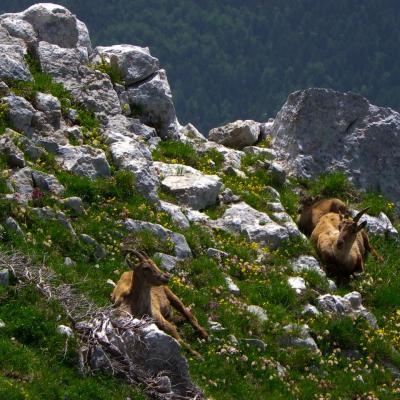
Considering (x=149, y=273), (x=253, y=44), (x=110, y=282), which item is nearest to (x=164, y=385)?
(x=149, y=273)

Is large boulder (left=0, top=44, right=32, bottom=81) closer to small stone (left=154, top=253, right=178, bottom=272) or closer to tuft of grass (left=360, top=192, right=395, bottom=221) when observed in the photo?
small stone (left=154, top=253, right=178, bottom=272)

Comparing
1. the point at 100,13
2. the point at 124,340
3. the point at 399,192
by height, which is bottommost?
the point at 100,13

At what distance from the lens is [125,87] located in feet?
84.2

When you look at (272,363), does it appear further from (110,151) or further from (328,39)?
(328,39)

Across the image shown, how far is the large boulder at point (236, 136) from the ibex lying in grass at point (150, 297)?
1018 cm

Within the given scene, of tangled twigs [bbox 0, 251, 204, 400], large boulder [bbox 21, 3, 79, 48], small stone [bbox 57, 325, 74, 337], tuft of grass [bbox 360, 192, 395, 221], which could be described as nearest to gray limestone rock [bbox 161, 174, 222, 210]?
tuft of grass [bbox 360, 192, 395, 221]

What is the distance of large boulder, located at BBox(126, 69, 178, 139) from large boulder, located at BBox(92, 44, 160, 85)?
211mm

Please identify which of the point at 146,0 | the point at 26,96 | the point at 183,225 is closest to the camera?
the point at 183,225

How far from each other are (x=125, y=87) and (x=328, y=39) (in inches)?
6731

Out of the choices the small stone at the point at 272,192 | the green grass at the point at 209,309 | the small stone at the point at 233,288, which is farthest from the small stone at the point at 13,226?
the small stone at the point at 272,192

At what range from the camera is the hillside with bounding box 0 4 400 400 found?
1488 centimetres

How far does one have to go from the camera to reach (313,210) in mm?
23641

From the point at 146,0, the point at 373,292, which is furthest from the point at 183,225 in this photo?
the point at 146,0

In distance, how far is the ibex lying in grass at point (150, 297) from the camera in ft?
54.9
